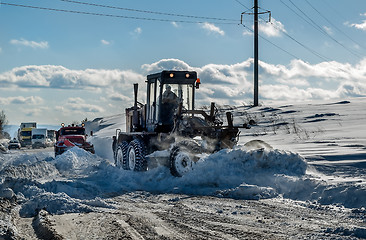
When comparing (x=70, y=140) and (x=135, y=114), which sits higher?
(x=135, y=114)

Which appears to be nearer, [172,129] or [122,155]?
[172,129]

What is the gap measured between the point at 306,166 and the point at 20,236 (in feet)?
22.2

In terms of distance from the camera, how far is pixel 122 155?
621 inches

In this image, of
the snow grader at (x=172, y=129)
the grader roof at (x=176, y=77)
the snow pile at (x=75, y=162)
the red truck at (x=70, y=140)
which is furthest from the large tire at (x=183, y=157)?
the red truck at (x=70, y=140)

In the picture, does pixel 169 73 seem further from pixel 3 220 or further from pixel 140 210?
pixel 3 220

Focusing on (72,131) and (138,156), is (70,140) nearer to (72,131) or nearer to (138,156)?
(72,131)

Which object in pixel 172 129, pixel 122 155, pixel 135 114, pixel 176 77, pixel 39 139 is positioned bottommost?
pixel 122 155

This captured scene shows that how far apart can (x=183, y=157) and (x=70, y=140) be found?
13.6 m

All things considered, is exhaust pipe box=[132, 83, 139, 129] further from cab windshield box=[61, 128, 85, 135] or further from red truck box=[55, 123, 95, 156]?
cab windshield box=[61, 128, 85, 135]

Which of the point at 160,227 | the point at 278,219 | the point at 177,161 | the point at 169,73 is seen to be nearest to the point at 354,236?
the point at 278,219

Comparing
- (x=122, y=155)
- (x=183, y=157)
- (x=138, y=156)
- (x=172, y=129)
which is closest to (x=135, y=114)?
(x=122, y=155)

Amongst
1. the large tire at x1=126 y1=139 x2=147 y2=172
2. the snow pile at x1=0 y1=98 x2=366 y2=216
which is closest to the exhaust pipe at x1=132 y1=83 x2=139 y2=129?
the large tire at x1=126 y1=139 x2=147 y2=172

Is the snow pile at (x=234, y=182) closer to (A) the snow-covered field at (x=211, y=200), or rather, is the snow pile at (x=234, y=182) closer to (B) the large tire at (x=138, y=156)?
(A) the snow-covered field at (x=211, y=200)

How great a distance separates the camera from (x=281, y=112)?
31984 mm
